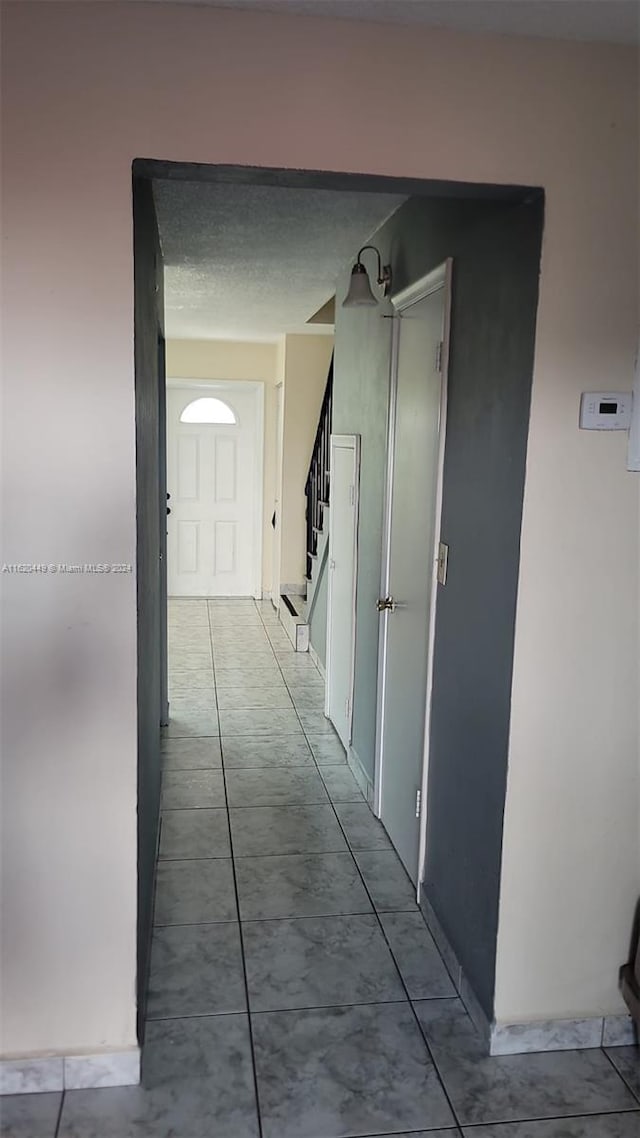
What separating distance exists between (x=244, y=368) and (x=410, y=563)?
16.6ft

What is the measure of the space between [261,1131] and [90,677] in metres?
1.09

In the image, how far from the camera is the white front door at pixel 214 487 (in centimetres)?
764

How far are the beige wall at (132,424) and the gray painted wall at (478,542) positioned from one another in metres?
0.06

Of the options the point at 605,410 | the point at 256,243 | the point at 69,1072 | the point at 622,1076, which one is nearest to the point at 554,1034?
the point at 622,1076

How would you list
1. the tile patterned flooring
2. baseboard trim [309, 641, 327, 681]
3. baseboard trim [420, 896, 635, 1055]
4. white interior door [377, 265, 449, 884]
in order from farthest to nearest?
Answer: baseboard trim [309, 641, 327, 681], white interior door [377, 265, 449, 884], baseboard trim [420, 896, 635, 1055], the tile patterned flooring

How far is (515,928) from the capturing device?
2160 mm

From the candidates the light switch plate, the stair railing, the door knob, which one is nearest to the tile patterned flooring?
the door knob

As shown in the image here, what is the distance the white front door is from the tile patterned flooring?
411 centimetres

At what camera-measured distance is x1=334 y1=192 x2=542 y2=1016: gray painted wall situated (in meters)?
2.06

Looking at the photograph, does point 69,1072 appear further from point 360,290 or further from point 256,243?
point 256,243

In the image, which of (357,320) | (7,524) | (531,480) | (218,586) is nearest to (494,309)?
(531,480)

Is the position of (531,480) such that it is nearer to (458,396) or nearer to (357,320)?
(458,396)

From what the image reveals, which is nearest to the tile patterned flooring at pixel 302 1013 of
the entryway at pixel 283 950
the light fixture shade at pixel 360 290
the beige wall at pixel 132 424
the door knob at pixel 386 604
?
the entryway at pixel 283 950

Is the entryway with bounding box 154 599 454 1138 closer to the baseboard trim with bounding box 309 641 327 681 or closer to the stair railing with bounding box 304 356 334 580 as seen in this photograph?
the baseboard trim with bounding box 309 641 327 681
